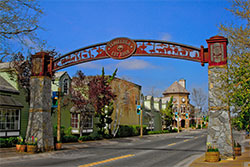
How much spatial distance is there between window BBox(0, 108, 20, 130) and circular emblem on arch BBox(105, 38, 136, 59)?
457 inches

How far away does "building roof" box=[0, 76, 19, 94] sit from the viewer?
23.5 m

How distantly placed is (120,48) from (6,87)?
41.7ft

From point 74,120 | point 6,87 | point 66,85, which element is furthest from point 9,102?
point 74,120

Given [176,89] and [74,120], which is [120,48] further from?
[176,89]

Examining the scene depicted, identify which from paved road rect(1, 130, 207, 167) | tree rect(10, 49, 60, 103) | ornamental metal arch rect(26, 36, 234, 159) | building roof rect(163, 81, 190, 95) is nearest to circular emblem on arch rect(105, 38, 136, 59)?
ornamental metal arch rect(26, 36, 234, 159)

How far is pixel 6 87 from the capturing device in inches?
953

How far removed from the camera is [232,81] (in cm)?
1208

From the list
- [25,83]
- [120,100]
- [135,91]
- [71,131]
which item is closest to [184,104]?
[135,91]

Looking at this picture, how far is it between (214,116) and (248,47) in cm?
384

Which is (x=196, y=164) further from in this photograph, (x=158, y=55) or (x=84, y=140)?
(x=84, y=140)

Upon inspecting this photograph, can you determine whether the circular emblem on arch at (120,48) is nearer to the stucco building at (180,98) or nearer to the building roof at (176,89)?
the stucco building at (180,98)

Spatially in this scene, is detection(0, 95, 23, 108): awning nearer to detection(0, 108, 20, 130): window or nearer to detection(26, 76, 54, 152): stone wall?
detection(0, 108, 20, 130): window

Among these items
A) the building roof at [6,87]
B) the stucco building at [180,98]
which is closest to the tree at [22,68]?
the building roof at [6,87]

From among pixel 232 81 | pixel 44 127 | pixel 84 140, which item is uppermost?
pixel 232 81
